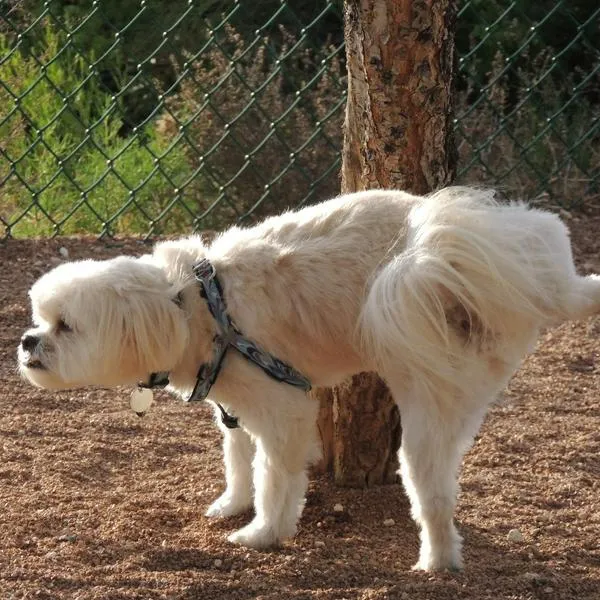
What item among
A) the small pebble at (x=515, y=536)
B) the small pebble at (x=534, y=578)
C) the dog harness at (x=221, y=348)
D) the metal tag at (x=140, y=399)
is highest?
the dog harness at (x=221, y=348)

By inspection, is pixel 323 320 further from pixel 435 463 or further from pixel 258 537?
pixel 258 537

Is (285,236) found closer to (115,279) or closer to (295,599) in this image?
(115,279)

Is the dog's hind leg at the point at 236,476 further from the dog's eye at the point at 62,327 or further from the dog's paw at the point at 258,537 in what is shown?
the dog's eye at the point at 62,327

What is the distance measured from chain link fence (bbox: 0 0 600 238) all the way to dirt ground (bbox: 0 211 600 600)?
1.84 metres

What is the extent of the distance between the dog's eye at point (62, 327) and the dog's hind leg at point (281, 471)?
0.62m

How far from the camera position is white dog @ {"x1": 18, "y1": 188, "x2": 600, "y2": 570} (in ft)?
11.3

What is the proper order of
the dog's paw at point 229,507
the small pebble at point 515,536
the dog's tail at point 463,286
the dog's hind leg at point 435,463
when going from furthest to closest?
the dog's paw at point 229,507, the small pebble at point 515,536, the dog's hind leg at point 435,463, the dog's tail at point 463,286

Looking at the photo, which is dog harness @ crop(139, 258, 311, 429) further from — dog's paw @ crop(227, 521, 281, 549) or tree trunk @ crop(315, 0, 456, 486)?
tree trunk @ crop(315, 0, 456, 486)

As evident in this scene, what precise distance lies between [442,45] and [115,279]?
4.19 feet

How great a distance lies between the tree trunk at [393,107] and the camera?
3.90m

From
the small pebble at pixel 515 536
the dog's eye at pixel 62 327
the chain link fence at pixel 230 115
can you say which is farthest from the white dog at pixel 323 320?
the chain link fence at pixel 230 115

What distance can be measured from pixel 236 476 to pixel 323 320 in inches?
33.7

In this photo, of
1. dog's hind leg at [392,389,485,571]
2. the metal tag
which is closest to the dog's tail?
dog's hind leg at [392,389,485,571]

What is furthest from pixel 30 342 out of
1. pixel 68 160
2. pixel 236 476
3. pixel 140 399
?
pixel 68 160
